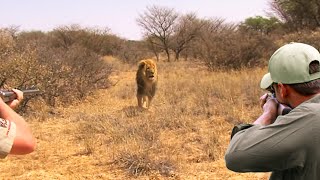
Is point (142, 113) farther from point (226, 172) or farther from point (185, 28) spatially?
point (185, 28)

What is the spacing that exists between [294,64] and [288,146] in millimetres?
314

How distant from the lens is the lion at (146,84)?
421 inches

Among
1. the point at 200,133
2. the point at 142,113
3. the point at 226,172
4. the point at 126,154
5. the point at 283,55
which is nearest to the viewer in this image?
the point at 283,55

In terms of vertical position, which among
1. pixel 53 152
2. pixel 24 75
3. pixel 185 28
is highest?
pixel 185 28

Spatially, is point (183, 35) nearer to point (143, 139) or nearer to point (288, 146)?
point (143, 139)

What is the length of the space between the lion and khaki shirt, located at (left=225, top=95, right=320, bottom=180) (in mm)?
8924

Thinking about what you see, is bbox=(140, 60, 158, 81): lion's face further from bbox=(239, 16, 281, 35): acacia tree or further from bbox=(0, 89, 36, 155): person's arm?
bbox=(239, 16, 281, 35): acacia tree

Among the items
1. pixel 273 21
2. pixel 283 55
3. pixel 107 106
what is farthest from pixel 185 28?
pixel 283 55

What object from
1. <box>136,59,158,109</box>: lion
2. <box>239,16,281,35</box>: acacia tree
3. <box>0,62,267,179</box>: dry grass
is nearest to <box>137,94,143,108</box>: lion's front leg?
<box>136,59,158,109</box>: lion

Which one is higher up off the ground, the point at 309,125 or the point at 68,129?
the point at 309,125

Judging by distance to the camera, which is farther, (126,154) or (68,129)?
(68,129)

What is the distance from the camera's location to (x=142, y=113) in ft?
31.0

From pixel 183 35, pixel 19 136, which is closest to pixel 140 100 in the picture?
pixel 19 136

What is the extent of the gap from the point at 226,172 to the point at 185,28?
2912 centimetres
